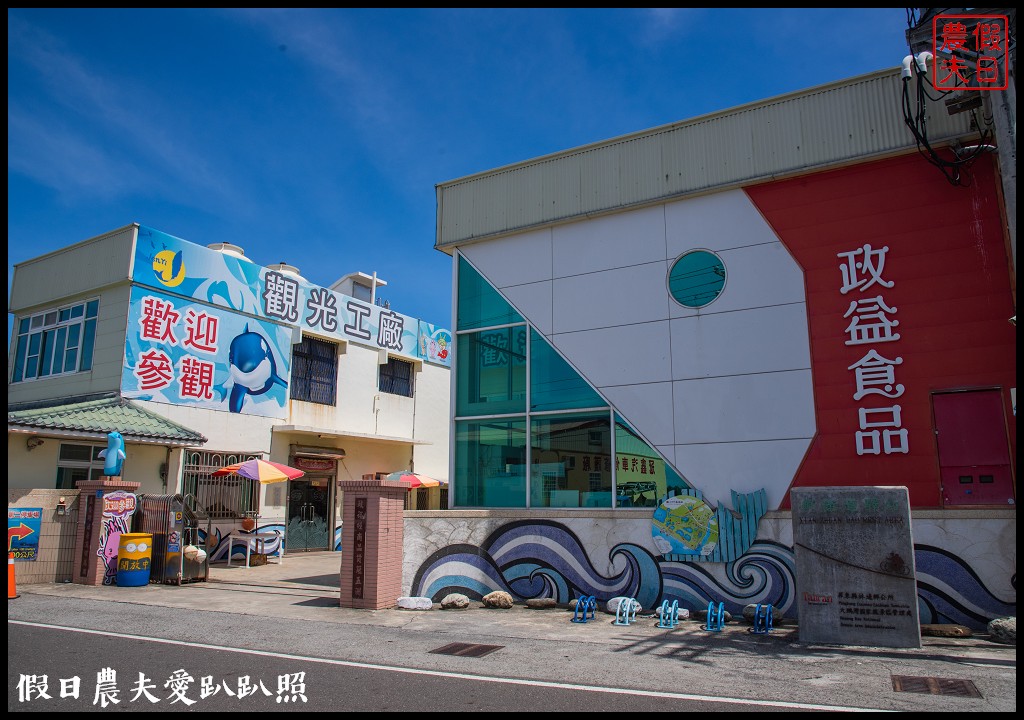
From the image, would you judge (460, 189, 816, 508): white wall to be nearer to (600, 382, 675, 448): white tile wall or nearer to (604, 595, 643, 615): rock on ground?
(600, 382, 675, 448): white tile wall

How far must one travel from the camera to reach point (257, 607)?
11961mm

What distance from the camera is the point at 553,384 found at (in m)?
13.2

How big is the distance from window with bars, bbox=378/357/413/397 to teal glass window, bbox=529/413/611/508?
13.5 m

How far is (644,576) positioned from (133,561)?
10029 millimetres

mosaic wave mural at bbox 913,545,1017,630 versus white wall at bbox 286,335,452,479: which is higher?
white wall at bbox 286,335,452,479

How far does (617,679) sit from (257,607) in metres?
7.33

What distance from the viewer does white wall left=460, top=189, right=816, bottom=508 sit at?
36.8ft

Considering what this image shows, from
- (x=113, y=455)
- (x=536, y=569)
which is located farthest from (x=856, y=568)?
(x=113, y=455)

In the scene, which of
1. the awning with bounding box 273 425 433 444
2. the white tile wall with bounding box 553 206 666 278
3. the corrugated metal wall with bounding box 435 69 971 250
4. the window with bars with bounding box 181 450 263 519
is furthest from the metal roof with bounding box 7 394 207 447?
the white tile wall with bounding box 553 206 666 278

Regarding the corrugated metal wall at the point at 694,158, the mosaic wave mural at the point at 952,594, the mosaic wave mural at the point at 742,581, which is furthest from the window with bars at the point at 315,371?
the mosaic wave mural at the point at 952,594

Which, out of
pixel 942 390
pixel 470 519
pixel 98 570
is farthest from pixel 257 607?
pixel 942 390

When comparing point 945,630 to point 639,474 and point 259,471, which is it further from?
point 259,471

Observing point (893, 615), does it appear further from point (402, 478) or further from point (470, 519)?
point (402, 478)

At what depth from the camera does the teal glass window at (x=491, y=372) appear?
44.6 ft
